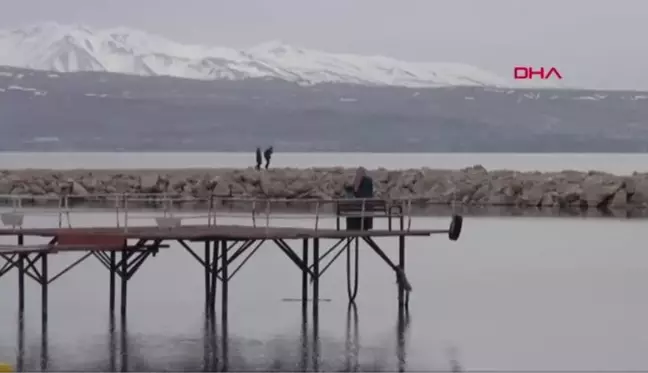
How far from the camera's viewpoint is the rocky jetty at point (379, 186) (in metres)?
81.5

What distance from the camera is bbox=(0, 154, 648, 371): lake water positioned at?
35188 millimetres

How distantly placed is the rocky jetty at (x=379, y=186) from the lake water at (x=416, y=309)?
15.9 meters

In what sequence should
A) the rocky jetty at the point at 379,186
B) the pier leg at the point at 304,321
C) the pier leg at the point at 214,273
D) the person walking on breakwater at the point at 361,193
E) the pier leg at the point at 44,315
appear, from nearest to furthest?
the pier leg at the point at 44,315 → the pier leg at the point at 304,321 → the pier leg at the point at 214,273 → the person walking on breakwater at the point at 361,193 → the rocky jetty at the point at 379,186

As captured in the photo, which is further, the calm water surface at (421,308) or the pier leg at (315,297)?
the pier leg at (315,297)

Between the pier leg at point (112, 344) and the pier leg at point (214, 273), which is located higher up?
the pier leg at point (214, 273)

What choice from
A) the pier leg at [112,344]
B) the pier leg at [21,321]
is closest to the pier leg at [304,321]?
the pier leg at [112,344]

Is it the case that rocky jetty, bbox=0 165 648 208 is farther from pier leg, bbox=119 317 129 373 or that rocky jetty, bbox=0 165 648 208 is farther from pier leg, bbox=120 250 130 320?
pier leg, bbox=119 317 129 373

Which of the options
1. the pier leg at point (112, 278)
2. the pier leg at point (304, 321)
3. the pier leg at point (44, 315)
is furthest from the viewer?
the pier leg at point (112, 278)

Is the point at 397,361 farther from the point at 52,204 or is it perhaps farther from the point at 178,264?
the point at 52,204

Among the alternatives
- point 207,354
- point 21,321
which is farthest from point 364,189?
point 21,321

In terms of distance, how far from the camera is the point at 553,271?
182 feet

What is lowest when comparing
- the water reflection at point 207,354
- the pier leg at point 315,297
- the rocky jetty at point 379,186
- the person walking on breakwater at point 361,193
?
the water reflection at point 207,354

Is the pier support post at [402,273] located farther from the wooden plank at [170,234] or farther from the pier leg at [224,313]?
the pier leg at [224,313]

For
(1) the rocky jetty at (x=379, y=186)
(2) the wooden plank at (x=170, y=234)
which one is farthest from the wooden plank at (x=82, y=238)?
(1) the rocky jetty at (x=379, y=186)
